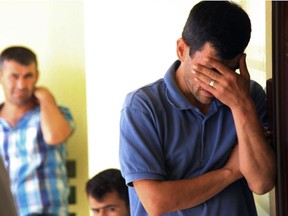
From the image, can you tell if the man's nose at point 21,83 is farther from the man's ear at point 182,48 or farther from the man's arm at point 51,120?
the man's ear at point 182,48

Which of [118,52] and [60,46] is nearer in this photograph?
[118,52]

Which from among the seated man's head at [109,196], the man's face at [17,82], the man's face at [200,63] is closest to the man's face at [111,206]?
the seated man's head at [109,196]

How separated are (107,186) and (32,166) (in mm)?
870

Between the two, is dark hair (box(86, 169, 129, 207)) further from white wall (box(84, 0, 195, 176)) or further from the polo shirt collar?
the polo shirt collar

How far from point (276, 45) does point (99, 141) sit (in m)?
1.46

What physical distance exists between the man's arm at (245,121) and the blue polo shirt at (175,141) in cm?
6

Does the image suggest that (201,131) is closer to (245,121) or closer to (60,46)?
(245,121)

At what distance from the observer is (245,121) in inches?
50.3

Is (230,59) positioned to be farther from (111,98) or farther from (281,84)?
(111,98)

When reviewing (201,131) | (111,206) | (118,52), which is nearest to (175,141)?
(201,131)

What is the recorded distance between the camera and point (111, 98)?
2584 millimetres

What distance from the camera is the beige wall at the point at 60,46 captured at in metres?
3.05

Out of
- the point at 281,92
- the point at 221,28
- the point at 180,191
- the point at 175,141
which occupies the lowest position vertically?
the point at 180,191

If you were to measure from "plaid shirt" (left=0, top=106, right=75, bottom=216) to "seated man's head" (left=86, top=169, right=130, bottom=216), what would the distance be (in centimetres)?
81
